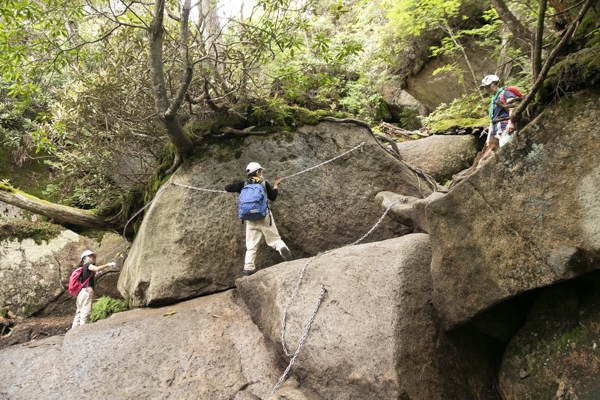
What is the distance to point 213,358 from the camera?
5.96 m

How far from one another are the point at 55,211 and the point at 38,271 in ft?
8.99

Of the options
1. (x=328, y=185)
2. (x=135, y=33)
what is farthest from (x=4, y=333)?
(x=328, y=185)

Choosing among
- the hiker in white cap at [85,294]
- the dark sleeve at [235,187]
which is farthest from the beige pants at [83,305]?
the dark sleeve at [235,187]

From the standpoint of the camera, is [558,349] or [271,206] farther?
[271,206]

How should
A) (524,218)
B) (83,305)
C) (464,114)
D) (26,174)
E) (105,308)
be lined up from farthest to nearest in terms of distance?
(26,174)
(464,114)
(105,308)
(83,305)
(524,218)

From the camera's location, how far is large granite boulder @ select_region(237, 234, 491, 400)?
15.2 feet

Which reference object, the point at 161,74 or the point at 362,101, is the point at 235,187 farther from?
the point at 362,101

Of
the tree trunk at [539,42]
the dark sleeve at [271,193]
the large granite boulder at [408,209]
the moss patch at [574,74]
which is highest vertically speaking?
the tree trunk at [539,42]

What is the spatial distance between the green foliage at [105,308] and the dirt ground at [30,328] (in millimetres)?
1494

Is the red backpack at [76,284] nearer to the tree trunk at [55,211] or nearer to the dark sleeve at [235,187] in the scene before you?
the tree trunk at [55,211]

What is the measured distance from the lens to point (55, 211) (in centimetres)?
984

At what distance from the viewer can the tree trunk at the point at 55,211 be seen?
30.9ft

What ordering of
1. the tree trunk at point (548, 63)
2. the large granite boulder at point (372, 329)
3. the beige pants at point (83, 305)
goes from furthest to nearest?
1. the beige pants at point (83, 305)
2. the large granite boulder at point (372, 329)
3. the tree trunk at point (548, 63)

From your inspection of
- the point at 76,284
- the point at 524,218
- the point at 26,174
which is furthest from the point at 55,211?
the point at 524,218
